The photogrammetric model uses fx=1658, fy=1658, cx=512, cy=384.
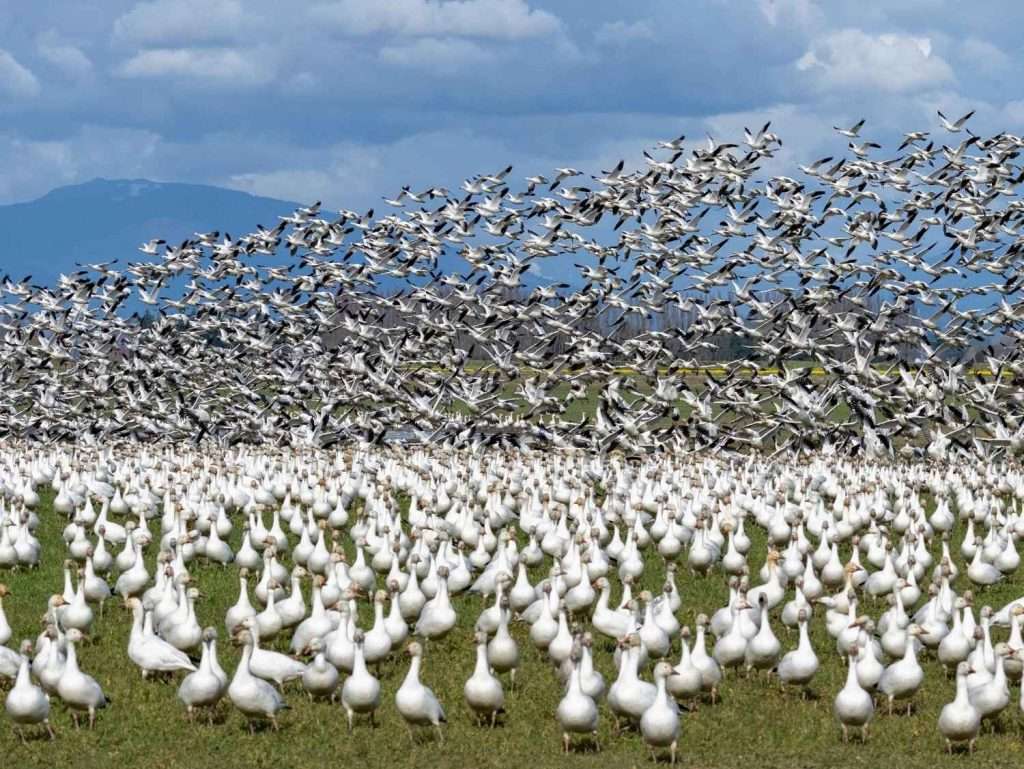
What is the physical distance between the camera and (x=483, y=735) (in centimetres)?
1695

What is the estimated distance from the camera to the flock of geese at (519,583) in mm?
16906

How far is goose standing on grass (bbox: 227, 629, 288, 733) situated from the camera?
54.3 feet

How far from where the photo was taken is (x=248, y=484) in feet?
121

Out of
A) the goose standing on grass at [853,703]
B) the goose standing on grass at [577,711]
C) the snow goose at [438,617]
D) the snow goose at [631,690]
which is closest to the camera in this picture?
the goose standing on grass at [577,711]

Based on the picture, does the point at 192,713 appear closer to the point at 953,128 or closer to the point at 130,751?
the point at 130,751

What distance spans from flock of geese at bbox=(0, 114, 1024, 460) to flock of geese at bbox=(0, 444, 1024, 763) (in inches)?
498

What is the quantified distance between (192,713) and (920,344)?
4645 centimetres

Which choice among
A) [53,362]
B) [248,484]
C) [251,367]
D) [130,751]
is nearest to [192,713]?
[130,751]

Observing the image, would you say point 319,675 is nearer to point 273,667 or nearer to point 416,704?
point 273,667

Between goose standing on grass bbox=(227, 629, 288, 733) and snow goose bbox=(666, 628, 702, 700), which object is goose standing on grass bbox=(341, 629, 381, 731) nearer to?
Result: goose standing on grass bbox=(227, 629, 288, 733)

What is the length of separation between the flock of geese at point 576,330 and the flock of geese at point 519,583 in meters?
12.7

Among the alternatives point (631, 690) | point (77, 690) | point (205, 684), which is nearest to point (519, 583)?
point (631, 690)

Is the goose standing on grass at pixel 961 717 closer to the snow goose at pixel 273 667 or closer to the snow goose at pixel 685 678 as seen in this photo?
the snow goose at pixel 685 678

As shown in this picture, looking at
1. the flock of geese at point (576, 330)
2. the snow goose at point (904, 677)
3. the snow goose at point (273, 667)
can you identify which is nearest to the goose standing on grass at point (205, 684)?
the snow goose at point (273, 667)
